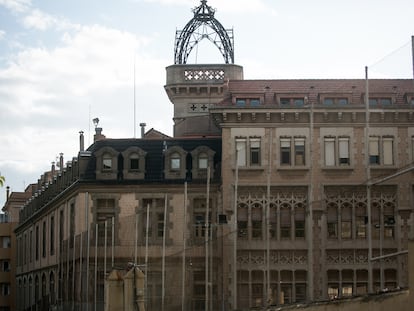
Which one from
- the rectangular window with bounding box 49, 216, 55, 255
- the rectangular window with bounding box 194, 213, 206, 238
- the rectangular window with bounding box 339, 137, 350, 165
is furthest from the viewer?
the rectangular window with bounding box 49, 216, 55, 255

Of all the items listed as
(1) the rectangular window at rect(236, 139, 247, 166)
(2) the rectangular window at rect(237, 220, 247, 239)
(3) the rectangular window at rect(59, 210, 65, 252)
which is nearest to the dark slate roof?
(1) the rectangular window at rect(236, 139, 247, 166)

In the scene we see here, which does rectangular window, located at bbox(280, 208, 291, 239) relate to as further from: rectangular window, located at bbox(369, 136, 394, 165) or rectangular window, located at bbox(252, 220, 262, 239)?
rectangular window, located at bbox(369, 136, 394, 165)

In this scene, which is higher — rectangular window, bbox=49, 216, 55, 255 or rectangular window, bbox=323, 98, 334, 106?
rectangular window, bbox=323, 98, 334, 106

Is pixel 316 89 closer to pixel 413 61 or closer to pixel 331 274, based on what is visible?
pixel 331 274

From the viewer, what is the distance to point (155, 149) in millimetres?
61969

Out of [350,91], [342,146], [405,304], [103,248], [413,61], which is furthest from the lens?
[103,248]

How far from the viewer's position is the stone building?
179ft

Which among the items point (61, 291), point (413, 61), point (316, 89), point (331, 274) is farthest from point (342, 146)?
point (413, 61)

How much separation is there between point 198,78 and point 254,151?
13.8m

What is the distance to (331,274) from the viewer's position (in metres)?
56.4

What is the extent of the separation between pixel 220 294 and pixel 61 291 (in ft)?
55.9

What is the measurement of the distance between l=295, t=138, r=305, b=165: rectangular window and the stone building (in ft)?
0.27

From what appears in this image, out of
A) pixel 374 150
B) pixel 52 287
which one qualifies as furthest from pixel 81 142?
pixel 374 150

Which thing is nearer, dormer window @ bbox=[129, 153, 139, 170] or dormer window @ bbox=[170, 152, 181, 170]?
dormer window @ bbox=[170, 152, 181, 170]
